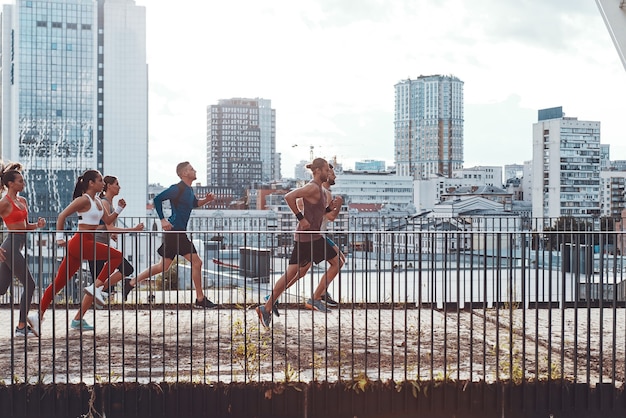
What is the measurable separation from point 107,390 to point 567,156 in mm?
116277

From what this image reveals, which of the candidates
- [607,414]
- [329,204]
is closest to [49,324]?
[329,204]

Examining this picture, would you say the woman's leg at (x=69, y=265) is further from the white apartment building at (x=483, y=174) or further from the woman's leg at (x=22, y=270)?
the white apartment building at (x=483, y=174)

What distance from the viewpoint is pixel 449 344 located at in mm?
6445

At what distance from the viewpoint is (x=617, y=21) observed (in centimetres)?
679

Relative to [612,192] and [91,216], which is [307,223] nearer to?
[91,216]

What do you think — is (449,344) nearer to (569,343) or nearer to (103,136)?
(569,343)

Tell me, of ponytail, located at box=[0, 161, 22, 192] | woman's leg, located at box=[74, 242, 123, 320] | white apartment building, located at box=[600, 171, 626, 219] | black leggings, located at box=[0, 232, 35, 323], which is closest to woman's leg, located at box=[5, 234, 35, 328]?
black leggings, located at box=[0, 232, 35, 323]

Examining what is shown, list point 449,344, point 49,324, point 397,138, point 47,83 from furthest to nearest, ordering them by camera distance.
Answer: point 397,138 → point 47,83 → point 49,324 → point 449,344

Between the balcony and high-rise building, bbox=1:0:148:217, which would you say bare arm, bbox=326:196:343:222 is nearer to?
the balcony

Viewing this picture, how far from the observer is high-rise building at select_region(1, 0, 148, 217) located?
10456cm

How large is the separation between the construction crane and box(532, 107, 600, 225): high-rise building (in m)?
109

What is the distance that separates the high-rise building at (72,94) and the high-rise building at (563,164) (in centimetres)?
5948

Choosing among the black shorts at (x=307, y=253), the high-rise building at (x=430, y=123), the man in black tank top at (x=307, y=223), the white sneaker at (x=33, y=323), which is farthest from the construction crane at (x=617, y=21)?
the high-rise building at (x=430, y=123)

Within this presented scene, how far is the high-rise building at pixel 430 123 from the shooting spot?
180500 mm
